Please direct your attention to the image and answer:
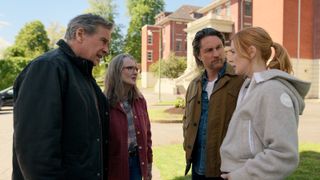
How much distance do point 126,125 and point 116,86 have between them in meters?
0.46

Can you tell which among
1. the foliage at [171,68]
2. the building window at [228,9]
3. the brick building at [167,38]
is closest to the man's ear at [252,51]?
the building window at [228,9]

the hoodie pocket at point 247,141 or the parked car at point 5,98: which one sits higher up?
the hoodie pocket at point 247,141

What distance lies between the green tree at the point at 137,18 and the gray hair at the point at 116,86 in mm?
66538

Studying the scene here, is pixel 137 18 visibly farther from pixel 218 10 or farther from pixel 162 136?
pixel 162 136

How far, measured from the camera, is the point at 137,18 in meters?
70.9

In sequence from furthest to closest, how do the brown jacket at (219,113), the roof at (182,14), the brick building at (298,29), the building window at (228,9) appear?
1. the roof at (182,14)
2. the building window at (228,9)
3. the brick building at (298,29)
4. the brown jacket at (219,113)

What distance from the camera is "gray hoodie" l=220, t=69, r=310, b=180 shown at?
2.10 meters

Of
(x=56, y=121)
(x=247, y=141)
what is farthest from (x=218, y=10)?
(x=56, y=121)

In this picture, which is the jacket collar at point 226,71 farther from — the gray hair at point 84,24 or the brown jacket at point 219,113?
the gray hair at point 84,24

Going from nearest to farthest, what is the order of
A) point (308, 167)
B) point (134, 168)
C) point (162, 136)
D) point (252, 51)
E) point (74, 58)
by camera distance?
point (252, 51) < point (74, 58) < point (134, 168) < point (308, 167) < point (162, 136)

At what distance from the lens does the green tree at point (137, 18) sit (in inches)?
2776

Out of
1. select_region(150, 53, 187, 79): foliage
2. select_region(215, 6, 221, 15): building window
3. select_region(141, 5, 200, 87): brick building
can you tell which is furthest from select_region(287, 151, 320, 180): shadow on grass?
select_region(141, 5, 200, 87): brick building

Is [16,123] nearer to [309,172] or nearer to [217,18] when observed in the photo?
[309,172]

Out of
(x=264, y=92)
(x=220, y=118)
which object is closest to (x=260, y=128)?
(x=264, y=92)
